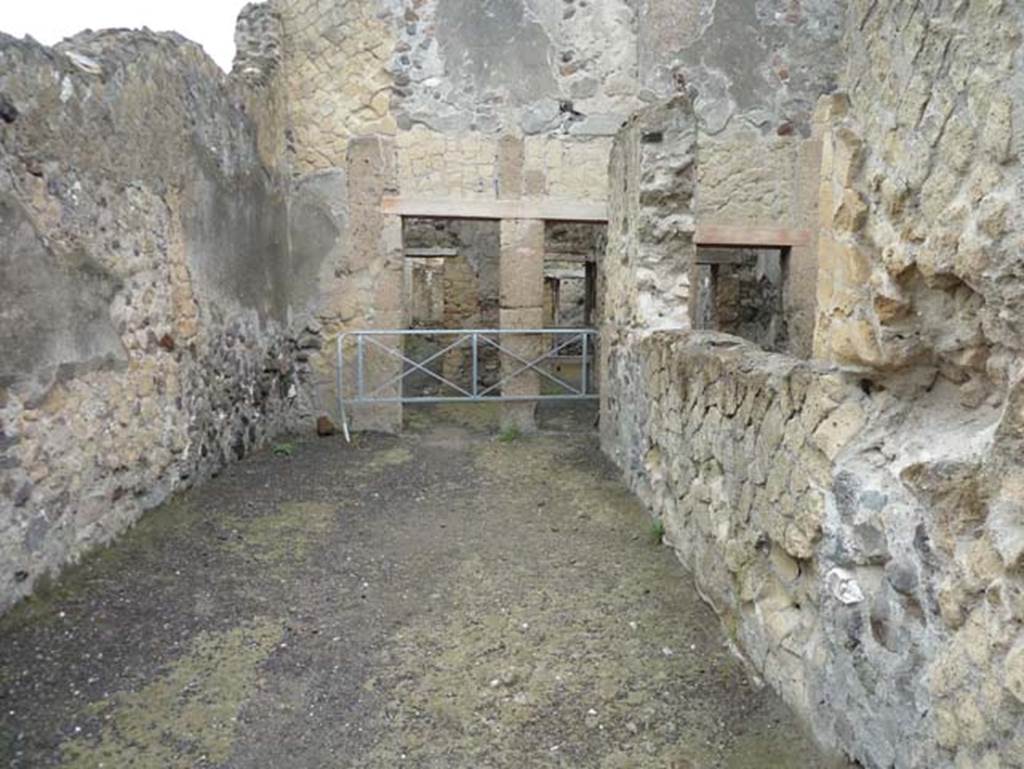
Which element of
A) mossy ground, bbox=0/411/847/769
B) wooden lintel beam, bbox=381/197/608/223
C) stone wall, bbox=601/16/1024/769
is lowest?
mossy ground, bbox=0/411/847/769

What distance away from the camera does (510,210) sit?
663cm

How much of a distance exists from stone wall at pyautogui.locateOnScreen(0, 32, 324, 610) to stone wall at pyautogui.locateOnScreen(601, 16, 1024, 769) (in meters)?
2.78

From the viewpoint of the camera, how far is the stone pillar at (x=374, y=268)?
6.48m

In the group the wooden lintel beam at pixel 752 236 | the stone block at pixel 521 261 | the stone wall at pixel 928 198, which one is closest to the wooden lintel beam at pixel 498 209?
the stone block at pixel 521 261

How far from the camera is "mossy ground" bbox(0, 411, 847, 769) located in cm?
215

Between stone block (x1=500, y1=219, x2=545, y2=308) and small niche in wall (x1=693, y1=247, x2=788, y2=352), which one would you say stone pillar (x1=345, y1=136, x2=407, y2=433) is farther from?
small niche in wall (x1=693, y1=247, x2=788, y2=352)

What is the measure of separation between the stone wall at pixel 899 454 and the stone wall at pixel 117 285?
9.13ft

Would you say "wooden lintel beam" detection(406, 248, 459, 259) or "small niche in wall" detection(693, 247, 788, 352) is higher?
"wooden lintel beam" detection(406, 248, 459, 259)

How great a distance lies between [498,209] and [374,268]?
4.01 feet

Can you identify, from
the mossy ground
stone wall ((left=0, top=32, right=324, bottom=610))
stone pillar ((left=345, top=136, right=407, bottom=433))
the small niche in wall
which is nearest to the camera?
the mossy ground

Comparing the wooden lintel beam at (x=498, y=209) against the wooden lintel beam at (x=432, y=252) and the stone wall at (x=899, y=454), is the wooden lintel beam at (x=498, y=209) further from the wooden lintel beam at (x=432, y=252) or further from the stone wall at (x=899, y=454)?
the stone wall at (x=899, y=454)

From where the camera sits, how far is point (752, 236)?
6.96 m

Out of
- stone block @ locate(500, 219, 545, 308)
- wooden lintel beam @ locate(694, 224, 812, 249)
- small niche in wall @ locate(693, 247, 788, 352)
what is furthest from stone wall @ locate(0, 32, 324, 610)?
small niche in wall @ locate(693, 247, 788, 352)

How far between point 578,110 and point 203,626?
17.5ft
